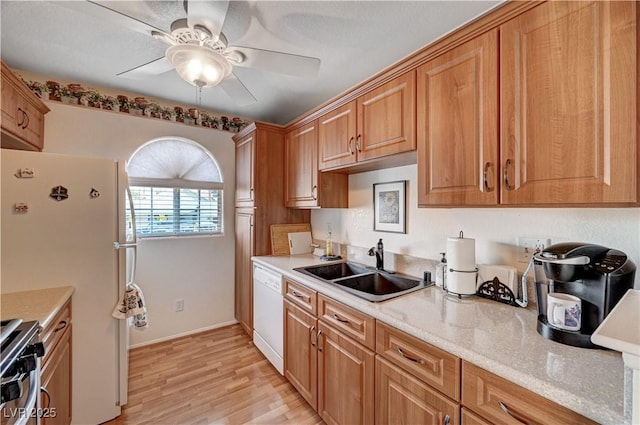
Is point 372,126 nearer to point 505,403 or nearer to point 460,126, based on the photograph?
point 460,126

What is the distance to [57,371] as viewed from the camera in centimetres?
137

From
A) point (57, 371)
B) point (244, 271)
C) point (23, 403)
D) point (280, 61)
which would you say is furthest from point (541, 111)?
point (244, 271)

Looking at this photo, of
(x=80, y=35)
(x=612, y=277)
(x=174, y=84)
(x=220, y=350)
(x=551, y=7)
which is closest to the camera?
(x=612, y=277)

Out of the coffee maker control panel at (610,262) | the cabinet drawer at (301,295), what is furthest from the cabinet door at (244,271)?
the coffee maker control panel at (610,262)

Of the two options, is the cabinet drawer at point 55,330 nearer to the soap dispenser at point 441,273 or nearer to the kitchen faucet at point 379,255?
the kitchen faucet at point 379,255

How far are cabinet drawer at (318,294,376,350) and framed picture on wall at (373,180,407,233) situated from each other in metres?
0.80

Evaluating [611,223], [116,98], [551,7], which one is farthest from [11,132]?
[611,223]

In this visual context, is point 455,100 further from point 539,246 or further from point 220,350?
point 220,350

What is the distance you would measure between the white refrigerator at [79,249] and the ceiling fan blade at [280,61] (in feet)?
3.73

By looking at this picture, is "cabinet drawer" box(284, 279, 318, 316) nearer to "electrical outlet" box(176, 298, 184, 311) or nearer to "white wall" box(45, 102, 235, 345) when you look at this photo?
"white wall" box(45, 102, 235, 345)

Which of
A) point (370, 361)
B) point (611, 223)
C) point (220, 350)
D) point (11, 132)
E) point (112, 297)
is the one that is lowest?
point (220, 350)

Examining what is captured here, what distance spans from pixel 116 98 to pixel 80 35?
0.94 m

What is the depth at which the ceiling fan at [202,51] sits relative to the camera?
3.59 ft

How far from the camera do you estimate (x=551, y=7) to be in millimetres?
978
